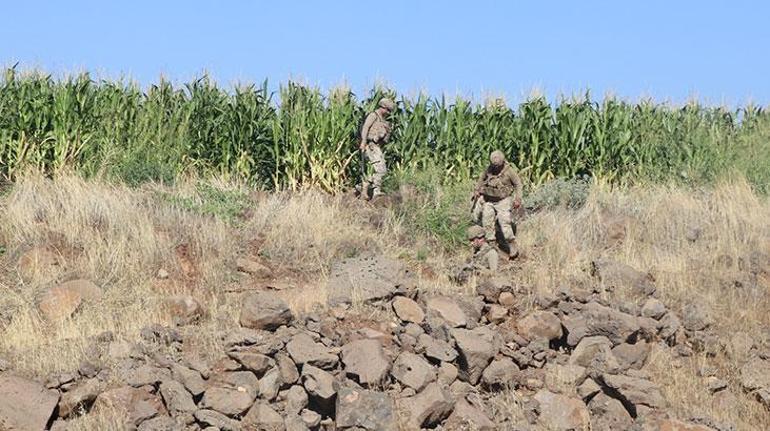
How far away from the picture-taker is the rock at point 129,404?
389 inches

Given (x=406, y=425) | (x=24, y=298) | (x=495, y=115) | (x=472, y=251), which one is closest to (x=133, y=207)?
(x=24, y=298)

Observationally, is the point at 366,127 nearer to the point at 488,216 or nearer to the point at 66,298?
the point at 488,216

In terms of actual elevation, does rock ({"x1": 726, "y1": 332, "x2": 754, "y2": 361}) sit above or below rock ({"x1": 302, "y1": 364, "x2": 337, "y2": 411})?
above

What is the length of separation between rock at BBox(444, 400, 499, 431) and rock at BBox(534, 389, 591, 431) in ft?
1.82

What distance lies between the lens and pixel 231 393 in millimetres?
10250

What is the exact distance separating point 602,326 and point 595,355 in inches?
21.2

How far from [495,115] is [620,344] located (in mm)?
9268

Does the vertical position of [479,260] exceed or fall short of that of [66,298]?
it exceeds it

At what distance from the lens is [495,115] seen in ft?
69.2

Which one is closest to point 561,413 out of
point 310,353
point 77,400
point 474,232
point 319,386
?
point 319,386

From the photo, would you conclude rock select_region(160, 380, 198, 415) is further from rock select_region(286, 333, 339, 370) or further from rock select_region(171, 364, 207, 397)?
rock select_region(286, 333, 339, 370)

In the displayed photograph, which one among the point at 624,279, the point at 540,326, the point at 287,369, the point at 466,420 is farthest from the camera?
the point at 624,279

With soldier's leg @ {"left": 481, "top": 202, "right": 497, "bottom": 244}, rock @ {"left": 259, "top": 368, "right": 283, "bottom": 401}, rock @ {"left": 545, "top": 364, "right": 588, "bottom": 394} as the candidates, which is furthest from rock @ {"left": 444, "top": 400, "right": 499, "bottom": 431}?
soldier's leg @ {"left": 481, "top": 202, "right": 497, "bottom": 244}

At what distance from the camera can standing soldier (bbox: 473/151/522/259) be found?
1466cm
